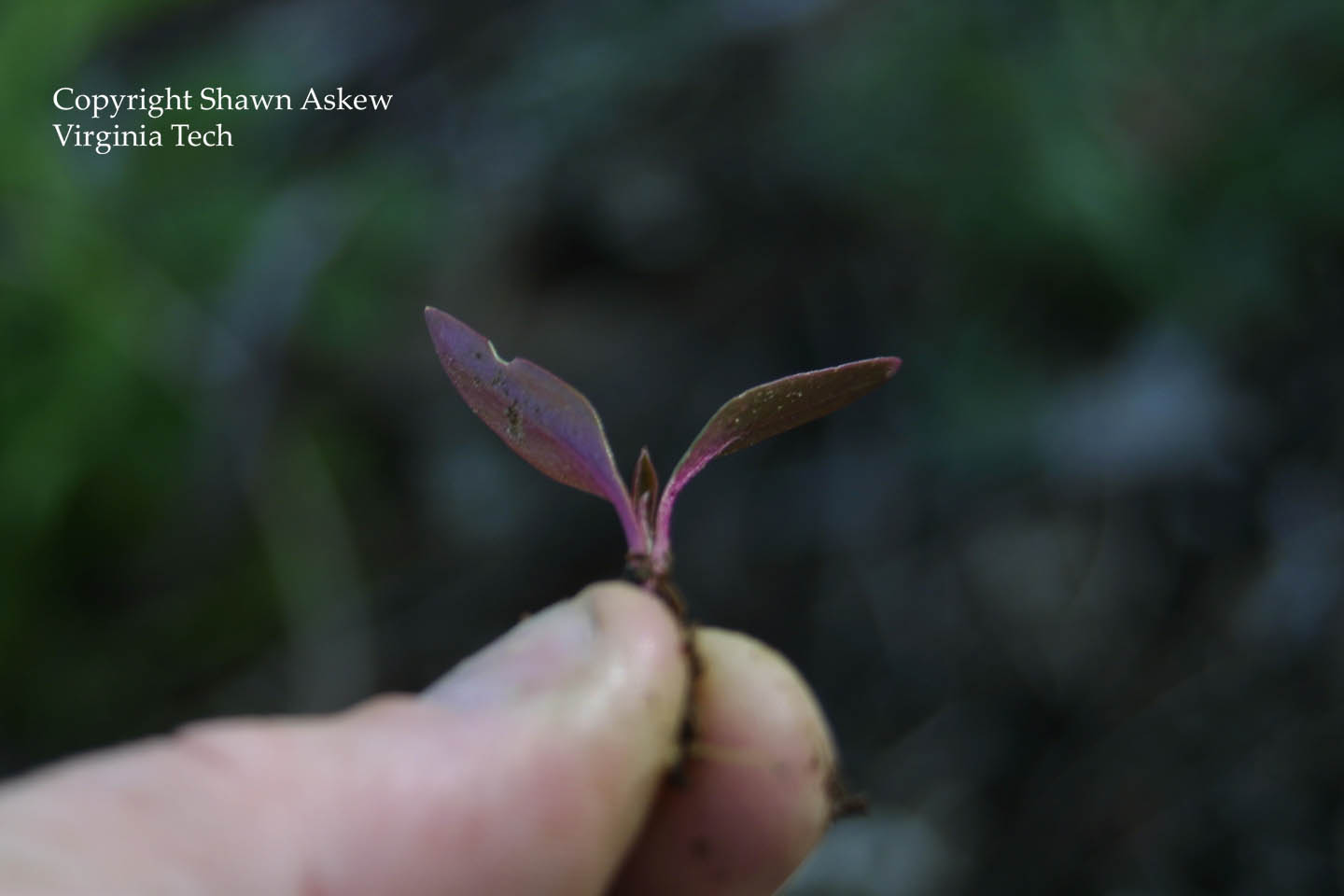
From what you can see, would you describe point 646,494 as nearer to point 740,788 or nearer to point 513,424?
point 513,424

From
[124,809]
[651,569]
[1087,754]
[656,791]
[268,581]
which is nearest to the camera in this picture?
[124,809]

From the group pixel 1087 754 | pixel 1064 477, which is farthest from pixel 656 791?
pixel 1064 477

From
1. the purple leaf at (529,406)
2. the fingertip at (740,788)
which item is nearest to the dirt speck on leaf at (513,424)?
the purple leaf at (529,406)

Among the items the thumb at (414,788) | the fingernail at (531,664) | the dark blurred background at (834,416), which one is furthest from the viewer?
the dark blurred background at (834,416)

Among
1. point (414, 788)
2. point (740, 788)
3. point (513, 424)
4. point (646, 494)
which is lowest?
point (740, 788)

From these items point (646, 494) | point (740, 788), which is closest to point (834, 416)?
point (646, 494)

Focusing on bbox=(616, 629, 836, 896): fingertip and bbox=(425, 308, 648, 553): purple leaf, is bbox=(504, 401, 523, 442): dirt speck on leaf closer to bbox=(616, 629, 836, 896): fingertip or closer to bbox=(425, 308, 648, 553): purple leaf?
bbox=(425, 308, 648, 553): purple leaf

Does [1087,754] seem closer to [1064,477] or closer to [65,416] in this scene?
[1064,477]

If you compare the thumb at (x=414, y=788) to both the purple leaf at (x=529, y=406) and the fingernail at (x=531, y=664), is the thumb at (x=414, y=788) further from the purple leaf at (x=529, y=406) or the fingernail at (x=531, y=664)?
the purple leaf at (x=529, y=406)
